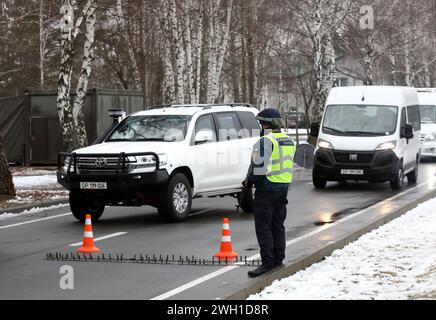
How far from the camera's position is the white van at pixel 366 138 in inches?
856

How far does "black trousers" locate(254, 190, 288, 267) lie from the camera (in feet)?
32.5

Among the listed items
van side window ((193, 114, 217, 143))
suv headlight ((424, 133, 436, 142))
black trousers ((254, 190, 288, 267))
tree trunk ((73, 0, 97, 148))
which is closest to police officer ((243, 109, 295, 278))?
black trousers ((254, 190, 288, 267))

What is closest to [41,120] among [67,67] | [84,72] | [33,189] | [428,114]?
[84,72]

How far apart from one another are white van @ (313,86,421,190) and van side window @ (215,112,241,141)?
5.07 m

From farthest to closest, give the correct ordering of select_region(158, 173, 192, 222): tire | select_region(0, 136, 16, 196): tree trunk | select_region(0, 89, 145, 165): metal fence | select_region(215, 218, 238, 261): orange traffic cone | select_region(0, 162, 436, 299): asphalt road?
select_region(0, 89, 145, 165): metal fence
select_region(0, 136, 16, 196): tree trunk
select_region(158, 173, 192, 222): tire
select_region(215, 218, 238, 261): orange traffic cone
select_region(0, 162, 436, 299): asphalt road

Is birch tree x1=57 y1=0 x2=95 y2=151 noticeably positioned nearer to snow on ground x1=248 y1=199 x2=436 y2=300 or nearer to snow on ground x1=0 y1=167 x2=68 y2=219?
snow on ground x1=0 y1=167 x2=68 y2=219

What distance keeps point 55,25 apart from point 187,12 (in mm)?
15976

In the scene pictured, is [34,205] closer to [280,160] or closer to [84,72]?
[84,72]

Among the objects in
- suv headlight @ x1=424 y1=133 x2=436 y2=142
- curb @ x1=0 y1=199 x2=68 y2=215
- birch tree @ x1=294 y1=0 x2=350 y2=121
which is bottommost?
curb @ x1=0 y1=199 x2=68 y2=215

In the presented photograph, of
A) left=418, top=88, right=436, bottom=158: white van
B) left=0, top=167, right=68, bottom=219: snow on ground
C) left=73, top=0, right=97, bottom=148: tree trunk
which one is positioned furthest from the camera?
left=418, top=88, right=436, bottom=158: white van

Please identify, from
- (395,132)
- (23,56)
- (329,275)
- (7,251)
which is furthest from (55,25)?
(329,275)

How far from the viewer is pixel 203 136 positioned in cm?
1628

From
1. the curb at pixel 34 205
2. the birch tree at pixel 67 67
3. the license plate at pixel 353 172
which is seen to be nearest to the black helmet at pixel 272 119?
the curb at pixel 34 205

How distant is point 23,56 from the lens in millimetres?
52531
